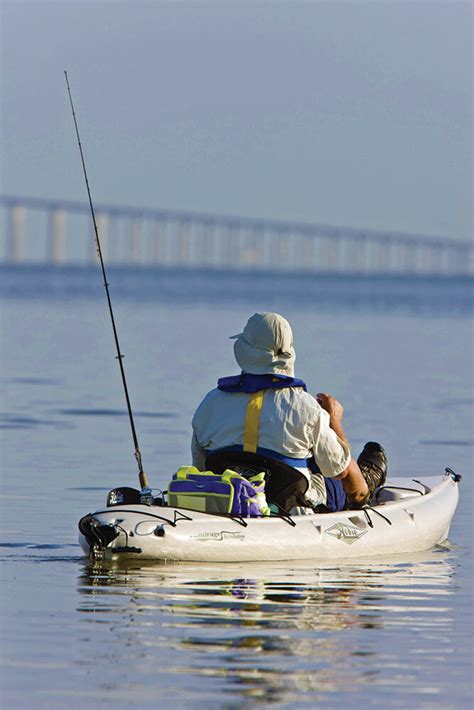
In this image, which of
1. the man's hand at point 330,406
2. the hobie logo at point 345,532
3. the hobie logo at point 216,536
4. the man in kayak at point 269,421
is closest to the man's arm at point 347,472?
the man's hand at point 330,406

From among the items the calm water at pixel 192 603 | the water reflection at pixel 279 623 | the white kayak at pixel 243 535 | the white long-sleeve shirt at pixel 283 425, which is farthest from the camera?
the white long-sleeve shirt at pixel 283 425

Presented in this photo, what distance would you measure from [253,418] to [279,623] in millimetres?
1736

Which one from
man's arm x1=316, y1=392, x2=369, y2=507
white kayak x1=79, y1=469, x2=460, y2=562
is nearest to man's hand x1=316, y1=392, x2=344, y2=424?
man's arm x1=316, y1=392, x2=369, y2=507

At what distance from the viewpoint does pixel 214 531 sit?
362 inches

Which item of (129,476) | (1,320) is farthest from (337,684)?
(1,320)

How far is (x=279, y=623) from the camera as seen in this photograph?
7727 mm

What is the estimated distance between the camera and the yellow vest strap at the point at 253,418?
9273 millimetres

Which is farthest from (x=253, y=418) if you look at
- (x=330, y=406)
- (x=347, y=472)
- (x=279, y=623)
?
(x=279, y=623)

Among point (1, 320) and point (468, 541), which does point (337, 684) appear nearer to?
point (468, 541)

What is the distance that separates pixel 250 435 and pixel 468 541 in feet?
6.38

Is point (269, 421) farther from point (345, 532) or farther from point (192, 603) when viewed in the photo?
point (192, 603)

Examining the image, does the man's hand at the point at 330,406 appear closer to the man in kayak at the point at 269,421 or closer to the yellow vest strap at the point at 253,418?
the man in kayak at the point at 269,421

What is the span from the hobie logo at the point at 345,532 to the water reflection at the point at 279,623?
14cm

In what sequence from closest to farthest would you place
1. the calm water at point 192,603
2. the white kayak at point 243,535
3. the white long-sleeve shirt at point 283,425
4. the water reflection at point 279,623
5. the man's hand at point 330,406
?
the calm water at point 192,603 → the water reflection at point 279,623 → the white kayak at point 243,535 → the white long-sleeve shirt at point 283,425 → the man's hand at point 330,406
